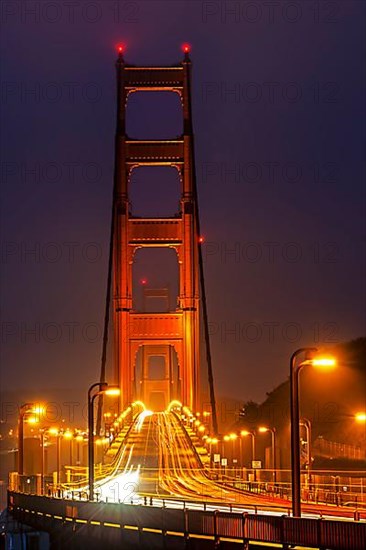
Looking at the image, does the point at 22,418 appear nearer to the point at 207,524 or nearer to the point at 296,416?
the point at 207,524

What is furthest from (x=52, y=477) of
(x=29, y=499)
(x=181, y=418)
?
(x=181, y=418)

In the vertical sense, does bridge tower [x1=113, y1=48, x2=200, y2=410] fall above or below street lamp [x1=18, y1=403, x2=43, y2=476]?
above

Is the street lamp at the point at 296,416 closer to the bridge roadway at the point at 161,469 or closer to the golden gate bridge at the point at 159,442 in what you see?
the golden gate bridge at the point at 159,442

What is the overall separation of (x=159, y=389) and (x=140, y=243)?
28.2 m

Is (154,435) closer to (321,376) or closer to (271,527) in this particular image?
(321,376)

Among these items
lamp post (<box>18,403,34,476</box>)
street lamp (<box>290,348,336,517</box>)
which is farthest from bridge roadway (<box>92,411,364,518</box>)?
street lamp (<box>290,348,336,517</box>)

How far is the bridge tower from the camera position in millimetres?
93438

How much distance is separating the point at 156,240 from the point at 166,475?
1460 inches

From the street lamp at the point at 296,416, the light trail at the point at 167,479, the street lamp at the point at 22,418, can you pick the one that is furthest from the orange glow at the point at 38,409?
the street lamp at the point at 296,416

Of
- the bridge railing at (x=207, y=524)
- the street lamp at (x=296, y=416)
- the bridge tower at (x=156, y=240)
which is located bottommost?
the bridge railing at (x=207, y=524)

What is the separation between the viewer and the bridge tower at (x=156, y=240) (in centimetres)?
9344

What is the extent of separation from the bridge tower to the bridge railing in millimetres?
53235

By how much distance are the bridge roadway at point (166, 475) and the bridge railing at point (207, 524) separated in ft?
8.64

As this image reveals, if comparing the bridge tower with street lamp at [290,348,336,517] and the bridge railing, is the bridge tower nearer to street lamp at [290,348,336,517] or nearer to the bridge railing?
the bridge railing
